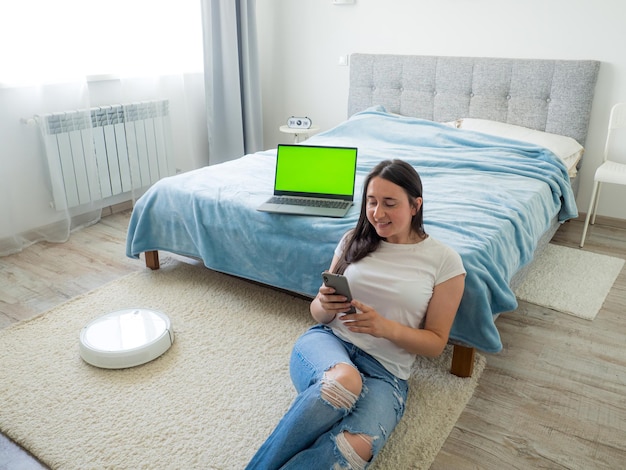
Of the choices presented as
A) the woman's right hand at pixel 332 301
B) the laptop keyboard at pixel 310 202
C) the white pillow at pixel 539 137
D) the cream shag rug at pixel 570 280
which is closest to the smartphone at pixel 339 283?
the woman's right hand at pixel 332 301

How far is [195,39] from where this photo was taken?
4090 millimetres

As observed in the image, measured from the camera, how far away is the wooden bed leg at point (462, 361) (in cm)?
198

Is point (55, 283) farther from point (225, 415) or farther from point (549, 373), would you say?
point (549, 373)

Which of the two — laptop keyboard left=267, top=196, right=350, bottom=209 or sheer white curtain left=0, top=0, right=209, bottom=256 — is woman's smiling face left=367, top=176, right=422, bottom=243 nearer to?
laptop keyboard left=267, top=196, right=350, bottom=209

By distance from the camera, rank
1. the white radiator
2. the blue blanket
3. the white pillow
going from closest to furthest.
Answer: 1. the blue blanket
2. the white pillow
3. the white radiator

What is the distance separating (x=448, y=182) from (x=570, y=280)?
82 centimetres

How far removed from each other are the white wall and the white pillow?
0.93 ft

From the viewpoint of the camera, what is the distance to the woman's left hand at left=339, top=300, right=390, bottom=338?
5.05ft

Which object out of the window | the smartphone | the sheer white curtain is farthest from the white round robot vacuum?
the window

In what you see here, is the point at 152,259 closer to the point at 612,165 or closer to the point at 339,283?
the point at 339,283

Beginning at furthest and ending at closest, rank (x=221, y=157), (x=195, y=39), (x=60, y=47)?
(x=221, y=157) → (x=195, y=39) → (x=60, y=47)

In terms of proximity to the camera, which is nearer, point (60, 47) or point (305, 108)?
point (60, 47)

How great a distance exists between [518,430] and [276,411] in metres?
0.81

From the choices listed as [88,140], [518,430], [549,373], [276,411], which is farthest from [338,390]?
[88,140]
